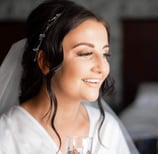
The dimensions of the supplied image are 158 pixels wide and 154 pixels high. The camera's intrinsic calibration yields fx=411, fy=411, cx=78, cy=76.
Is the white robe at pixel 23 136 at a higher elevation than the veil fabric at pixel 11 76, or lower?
lower

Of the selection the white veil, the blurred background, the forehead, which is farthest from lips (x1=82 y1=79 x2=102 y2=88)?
the blurred background

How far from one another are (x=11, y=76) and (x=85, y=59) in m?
0.35

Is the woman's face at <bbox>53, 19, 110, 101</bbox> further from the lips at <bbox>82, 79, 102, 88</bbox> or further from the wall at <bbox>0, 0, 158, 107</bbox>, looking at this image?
the wall at <bbox>0, 0, 158, 107</bbox>

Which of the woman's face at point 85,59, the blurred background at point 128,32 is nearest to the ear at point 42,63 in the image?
the woman's face at point 85,59

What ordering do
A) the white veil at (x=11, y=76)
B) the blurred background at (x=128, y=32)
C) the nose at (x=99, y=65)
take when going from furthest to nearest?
the blurred background at (x=128, y=32)
the white veil at (x=11, y=76)
the nose at (x=99, y=65)

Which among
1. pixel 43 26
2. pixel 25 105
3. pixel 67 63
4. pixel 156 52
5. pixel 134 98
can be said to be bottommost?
pixel 134 98

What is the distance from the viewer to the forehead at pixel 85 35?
124 cm

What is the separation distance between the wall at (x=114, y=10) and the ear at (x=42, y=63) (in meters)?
2.69

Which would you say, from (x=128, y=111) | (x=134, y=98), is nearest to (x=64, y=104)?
(x=128, y=111)

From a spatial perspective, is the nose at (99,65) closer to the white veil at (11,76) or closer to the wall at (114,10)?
the white veil at (11,76)

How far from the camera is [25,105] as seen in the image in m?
1.36

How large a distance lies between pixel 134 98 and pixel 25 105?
8.85ft

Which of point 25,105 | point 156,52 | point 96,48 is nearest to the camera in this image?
point 96,48

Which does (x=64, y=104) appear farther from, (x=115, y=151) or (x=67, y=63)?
(x=115, y=151)
